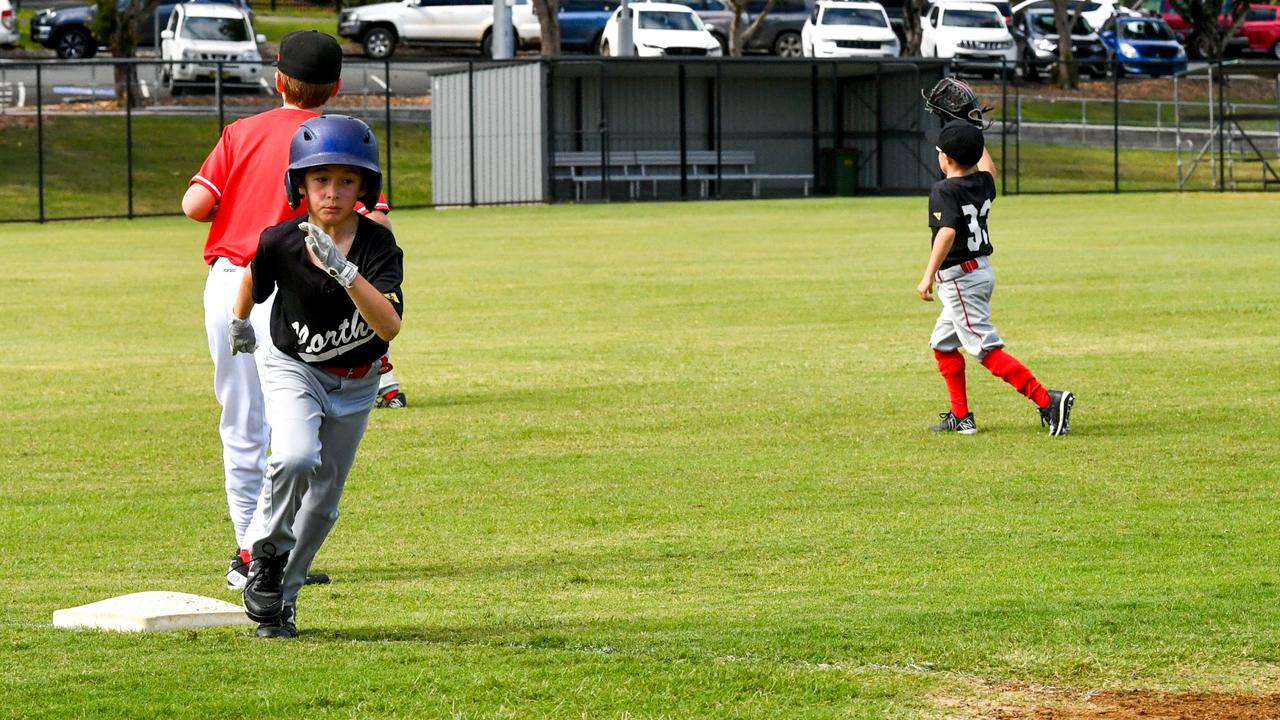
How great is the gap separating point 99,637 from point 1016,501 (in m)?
4.40

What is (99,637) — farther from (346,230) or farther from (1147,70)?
(1147,70)

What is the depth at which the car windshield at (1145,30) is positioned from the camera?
193 ft

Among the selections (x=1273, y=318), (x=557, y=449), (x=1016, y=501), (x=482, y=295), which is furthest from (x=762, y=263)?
(x=1016, y=501)

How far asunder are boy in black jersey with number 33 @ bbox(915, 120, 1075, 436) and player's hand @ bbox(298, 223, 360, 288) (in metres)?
5.62

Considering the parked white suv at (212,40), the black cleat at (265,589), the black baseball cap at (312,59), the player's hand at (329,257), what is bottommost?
the black cleat at (265,589)

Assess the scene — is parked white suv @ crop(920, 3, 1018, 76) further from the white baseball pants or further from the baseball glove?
the white baseball pants

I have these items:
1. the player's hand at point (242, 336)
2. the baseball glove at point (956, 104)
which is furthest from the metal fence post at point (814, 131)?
the player's hand at point (242, 336)

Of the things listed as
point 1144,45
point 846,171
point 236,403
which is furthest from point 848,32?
point 236,403

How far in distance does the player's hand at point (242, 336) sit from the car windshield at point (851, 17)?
148ft

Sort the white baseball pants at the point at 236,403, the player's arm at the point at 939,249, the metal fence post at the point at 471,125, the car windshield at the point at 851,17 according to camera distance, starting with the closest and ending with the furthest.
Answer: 1. the white baseball pants at the point at 236,403
2. the player's arm at the point at 939,249
3. the metal fence post at the point at 471,125
4. the car windshield at the point at 851,17

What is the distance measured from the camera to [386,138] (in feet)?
136

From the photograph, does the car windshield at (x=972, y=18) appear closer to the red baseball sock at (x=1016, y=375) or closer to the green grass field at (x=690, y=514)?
the green grass field at (x=690, y=514)

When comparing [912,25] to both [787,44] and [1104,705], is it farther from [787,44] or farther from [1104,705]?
[1104,705]

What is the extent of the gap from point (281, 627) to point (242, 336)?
99cm
